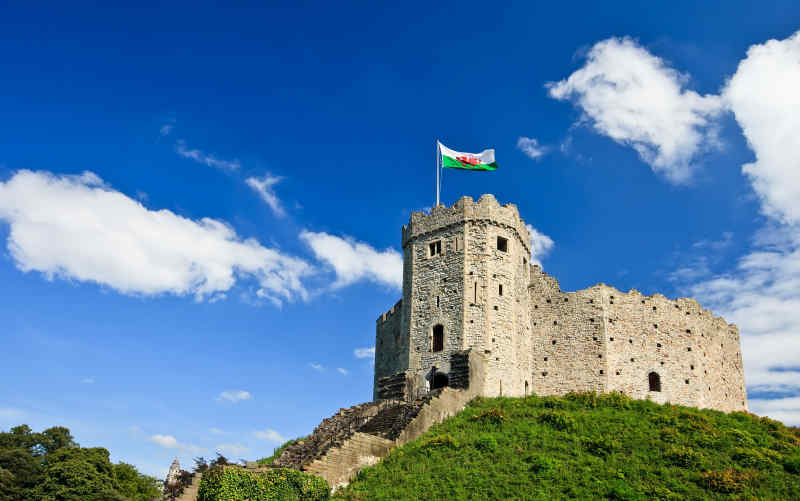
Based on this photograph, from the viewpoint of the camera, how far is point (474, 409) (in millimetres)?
29641

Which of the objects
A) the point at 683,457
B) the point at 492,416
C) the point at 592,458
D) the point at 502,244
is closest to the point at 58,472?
the point at 492,416

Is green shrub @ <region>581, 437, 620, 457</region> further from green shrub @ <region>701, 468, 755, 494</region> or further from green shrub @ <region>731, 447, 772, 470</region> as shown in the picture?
green shrub @ <region>731, 447, 772, 470</region>

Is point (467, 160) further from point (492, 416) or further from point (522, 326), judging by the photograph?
point (492, 416)

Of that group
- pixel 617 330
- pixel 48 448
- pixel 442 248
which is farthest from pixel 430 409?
pixel 48 448

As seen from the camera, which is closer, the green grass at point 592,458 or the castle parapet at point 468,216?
the green grass at point 592,458

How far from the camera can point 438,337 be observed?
36156 mm

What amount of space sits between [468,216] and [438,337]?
7.07 meters

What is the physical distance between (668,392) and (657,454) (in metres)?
17.3

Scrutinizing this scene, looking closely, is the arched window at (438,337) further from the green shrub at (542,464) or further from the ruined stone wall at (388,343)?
the green shrub at (542,464)

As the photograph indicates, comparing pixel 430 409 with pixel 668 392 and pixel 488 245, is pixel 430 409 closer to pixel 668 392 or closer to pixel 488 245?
pixel 488 245

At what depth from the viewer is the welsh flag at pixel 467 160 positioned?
3928 cm

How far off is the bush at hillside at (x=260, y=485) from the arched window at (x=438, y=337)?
49.2 feet

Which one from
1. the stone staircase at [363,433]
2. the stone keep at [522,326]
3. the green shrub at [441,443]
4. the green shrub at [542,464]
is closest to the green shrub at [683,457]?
the green shrub at [542,464]

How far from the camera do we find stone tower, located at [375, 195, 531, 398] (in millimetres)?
35219
